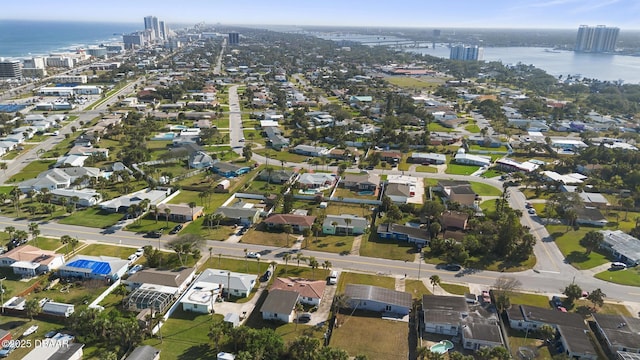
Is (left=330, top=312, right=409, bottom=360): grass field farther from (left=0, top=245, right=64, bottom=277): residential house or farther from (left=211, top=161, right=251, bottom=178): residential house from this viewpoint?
(left=211, top=161, right=251, bottom=178): residential house

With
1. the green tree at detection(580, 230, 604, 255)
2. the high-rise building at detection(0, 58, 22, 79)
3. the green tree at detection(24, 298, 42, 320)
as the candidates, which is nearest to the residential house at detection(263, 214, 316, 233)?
the green tree at detection(24, 298, 42, 320)

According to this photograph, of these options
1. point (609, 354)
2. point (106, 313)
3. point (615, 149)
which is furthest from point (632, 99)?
point (106, 313)

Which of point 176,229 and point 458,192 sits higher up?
point 458,192

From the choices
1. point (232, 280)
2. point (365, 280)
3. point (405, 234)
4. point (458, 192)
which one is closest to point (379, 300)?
point (365, 280)

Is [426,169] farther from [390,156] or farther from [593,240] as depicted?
[593,240]

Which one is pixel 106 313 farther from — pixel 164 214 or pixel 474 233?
pixel 474 233

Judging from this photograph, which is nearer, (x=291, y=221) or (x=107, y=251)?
(x=107, y=251)
